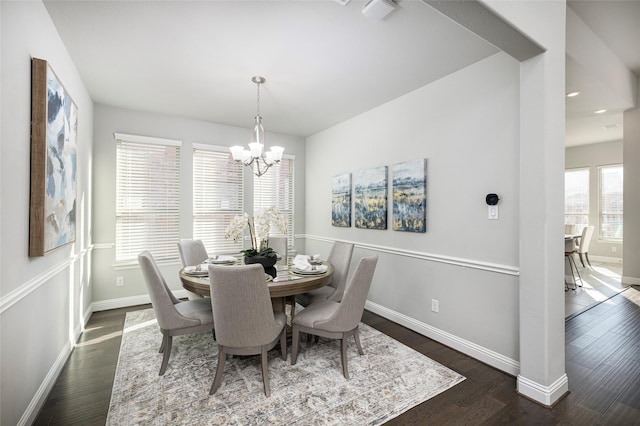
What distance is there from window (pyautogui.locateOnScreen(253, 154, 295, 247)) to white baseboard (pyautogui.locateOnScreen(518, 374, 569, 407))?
3.67 metres

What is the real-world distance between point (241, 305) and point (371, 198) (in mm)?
2359

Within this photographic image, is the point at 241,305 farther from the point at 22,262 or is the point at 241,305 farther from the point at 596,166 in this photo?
the point at 596,166

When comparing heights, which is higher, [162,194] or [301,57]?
[301,57]

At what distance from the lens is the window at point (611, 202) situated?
261 inches

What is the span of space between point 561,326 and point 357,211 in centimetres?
248

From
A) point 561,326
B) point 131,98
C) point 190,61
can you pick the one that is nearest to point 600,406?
point 561,326

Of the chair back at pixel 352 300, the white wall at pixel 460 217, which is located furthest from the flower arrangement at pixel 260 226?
the white wall at pixel 460 217

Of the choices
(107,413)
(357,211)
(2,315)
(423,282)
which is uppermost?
(357,211)

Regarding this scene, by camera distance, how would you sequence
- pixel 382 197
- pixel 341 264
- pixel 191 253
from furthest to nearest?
pixel 382 197
pixel 191 253
pixel 341 264

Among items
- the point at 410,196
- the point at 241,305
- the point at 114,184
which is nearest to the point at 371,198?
the point at 410,196

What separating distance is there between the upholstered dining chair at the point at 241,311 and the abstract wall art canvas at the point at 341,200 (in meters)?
2.41

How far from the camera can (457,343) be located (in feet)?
9.15

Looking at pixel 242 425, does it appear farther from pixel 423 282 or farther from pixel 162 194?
pixel 162 194

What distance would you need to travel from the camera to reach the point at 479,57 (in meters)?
2.56
